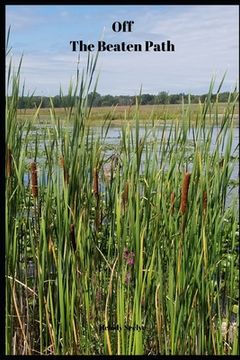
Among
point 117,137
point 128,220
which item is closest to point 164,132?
point 117,137

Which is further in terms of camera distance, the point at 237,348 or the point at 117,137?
the point at 117,137

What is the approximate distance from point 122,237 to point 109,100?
49cm

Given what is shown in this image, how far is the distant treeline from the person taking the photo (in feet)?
5.74

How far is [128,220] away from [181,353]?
1.60ft

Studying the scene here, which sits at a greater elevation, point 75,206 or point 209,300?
point 75,206

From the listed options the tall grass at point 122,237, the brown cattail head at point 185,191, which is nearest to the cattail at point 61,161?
the tall grass at point 122,237

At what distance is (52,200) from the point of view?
1.94 m

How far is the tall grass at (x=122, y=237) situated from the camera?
1723 millimetres

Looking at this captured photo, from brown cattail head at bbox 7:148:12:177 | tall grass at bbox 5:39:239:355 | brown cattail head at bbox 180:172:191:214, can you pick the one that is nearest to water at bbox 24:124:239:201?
tall grass at bbox 5:39:239:355

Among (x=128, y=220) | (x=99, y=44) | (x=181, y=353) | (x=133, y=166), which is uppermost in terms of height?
(x=99, y=44)

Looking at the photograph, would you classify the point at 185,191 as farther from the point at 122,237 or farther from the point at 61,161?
the point at 61,161

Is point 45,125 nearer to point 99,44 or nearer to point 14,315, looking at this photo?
point 99,44

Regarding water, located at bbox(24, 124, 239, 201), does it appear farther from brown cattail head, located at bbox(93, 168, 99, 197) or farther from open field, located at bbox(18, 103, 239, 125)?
brown cattail head, located at bbox(93, 168, 99, 197)
